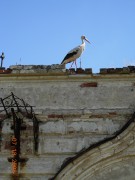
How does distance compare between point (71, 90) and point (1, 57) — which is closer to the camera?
point (71, 90)

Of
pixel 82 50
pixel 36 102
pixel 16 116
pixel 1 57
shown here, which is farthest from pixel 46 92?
pixel 1 57

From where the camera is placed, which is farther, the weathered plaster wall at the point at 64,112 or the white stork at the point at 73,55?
the white stork at the point at 73,55

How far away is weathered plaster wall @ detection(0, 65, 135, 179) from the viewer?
6.80 metres

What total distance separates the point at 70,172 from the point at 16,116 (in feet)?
4.33

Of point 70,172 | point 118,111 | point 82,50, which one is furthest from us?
point 82,50

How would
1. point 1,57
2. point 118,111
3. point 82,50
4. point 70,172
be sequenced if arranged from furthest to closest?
point 1,57, point 82,50, point 118,111, point 70,172

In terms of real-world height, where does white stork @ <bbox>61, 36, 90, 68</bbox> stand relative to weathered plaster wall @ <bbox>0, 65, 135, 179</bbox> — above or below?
above

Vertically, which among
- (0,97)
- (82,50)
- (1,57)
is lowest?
(0,97)

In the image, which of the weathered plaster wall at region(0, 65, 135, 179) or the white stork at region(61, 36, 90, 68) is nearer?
the weathered plaster wall at region(0, 65, 135, 179)

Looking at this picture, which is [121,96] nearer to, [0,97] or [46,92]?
[46,92]

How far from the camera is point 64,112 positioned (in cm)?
705

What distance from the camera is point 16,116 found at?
6.90m

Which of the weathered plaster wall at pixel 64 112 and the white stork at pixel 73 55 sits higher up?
the white stork at pixel 73 55

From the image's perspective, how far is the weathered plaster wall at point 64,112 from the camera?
680 centimetres
